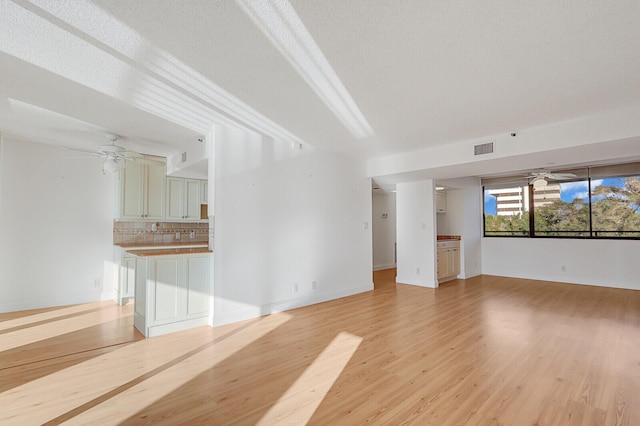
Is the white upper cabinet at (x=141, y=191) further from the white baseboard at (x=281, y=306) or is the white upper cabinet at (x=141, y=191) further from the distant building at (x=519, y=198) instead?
the distant building at (x=519, y=198)

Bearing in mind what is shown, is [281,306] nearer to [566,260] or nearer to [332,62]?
[332,62]

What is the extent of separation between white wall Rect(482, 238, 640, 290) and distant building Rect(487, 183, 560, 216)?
2.49 ft

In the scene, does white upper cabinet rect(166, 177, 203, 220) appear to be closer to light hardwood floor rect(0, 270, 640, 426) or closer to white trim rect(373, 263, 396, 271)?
light hardwood floor rect(0, 270, 640, 426)

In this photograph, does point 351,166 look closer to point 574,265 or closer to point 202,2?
point 202,2

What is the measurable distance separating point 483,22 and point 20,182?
632cm

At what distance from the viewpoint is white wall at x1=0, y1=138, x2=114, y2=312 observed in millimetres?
4645

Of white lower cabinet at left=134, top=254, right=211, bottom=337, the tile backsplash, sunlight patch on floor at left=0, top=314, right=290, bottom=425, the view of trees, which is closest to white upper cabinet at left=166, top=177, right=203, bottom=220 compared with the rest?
the tile backsplash

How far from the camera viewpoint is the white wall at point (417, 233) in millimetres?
6398

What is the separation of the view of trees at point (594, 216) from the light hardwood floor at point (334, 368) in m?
2.66

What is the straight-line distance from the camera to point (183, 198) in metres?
6.05

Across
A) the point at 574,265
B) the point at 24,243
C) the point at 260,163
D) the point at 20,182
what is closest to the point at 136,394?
the point at 260,163

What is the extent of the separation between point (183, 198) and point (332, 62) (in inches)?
180

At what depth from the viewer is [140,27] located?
205cm

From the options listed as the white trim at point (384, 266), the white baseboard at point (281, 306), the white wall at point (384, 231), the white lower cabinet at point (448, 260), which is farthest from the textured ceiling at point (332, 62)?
the white trim at point (384, 266)
